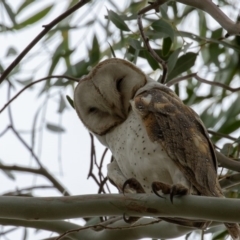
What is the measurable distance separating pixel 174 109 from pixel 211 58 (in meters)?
0.91

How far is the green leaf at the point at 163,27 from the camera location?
82.6 inches

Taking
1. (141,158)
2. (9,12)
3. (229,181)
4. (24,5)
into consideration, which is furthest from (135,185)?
(24,5)

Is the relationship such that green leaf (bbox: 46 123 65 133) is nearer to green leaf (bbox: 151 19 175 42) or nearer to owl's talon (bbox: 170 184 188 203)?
green leaf (bbox: 151 19 175 42)

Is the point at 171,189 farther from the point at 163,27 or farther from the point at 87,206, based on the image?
the point at 163,27

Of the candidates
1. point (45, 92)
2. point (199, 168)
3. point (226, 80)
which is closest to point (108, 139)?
point (199, 168)

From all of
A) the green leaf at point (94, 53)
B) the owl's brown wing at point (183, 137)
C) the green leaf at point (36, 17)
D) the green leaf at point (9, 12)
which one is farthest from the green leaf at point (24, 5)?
the owl's brown wing at point (183, 137)

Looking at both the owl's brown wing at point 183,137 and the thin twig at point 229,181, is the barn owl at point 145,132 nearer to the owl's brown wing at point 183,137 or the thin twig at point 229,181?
the owl's brown wing at point 183,137

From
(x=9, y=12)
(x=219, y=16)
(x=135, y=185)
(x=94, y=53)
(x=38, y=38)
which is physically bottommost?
(x=135, y=185)

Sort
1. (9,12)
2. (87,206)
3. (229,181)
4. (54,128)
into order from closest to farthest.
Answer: (87,206) → (229,181) → (9,12) → (54,128)

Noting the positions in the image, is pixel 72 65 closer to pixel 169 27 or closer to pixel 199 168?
pixel 169 27

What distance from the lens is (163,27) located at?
83.4 inches

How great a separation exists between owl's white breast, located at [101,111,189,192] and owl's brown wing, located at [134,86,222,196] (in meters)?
0.02

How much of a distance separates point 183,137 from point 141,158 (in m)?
0.11

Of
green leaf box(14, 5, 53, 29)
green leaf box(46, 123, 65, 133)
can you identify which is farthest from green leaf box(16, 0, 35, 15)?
green leaf box(46, 123, 65, 133)
